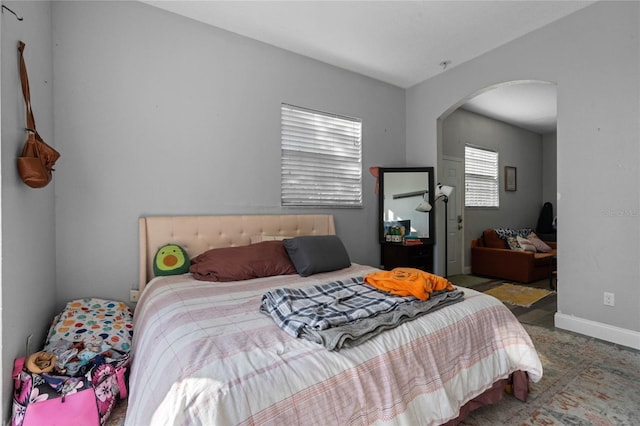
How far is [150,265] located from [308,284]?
142 cm

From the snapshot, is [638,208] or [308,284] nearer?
[308,284]

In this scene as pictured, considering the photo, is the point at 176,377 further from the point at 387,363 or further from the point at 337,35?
the point at 337,35

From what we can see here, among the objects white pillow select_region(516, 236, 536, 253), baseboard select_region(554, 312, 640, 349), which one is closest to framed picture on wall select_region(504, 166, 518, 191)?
white pillow select_region(516, 236, 536, 253)

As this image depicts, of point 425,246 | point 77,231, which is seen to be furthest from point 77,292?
point 425,246

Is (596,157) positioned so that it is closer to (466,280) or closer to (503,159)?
(466,280)

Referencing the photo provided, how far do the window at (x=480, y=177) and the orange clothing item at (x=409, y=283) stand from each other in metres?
4.12

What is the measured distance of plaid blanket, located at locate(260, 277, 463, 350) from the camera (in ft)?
4.25

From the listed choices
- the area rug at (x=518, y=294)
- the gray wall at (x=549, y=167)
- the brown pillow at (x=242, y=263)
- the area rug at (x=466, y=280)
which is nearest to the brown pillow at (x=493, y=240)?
the area rug at (x=466, y=280)

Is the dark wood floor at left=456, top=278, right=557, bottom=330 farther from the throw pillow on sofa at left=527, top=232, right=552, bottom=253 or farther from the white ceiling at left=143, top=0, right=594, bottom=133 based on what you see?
the white ceiling at left=143, top=0, right=594, bottom=133

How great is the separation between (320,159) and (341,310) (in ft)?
7.83

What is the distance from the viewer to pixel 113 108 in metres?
2.50

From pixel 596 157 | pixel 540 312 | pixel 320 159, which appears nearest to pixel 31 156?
pixel 320 159

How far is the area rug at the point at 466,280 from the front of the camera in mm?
4703

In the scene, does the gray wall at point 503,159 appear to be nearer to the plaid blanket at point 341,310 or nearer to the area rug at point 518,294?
the area rug at point 518,294
